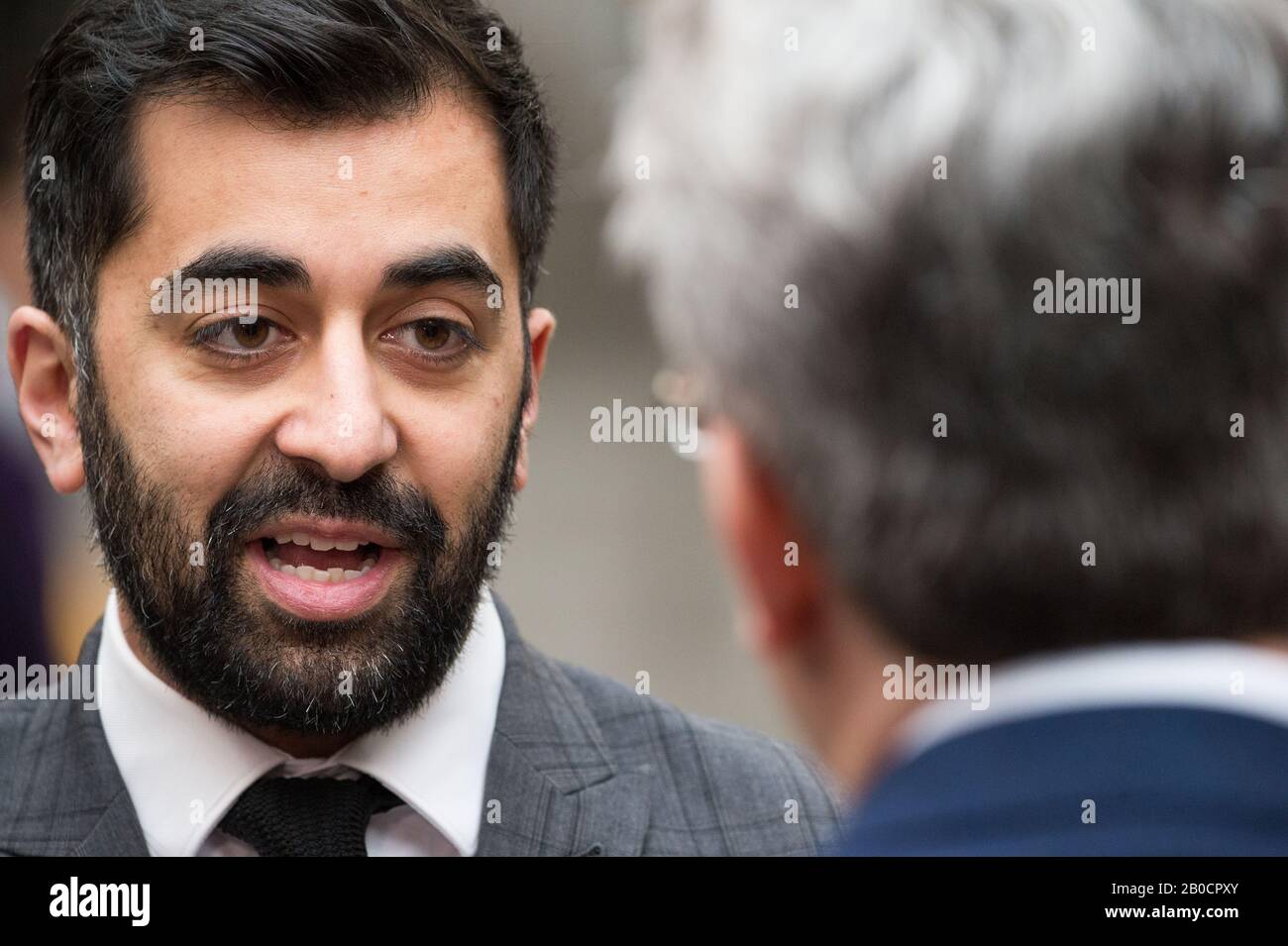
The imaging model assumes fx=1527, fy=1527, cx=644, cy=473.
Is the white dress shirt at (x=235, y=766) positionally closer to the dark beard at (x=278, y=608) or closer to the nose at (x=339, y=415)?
the dark beard at (x=278, y=608)

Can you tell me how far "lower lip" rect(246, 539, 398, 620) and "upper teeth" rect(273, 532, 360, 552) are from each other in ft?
0.17

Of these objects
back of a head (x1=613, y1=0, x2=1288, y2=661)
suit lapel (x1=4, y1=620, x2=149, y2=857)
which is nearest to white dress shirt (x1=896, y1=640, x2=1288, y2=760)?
back of a head (x1=613, y1=0, x2=1288, y2=661)

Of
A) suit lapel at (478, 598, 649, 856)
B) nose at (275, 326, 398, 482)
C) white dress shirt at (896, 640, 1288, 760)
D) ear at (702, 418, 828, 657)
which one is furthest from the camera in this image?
suit lapel at (478, 598, 649, 856)

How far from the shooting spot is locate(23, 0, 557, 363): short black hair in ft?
8.74

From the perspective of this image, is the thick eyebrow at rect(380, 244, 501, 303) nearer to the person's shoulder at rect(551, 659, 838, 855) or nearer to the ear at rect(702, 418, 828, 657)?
the person's shoulder at rect(551, 659, 838, 855)

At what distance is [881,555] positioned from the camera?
53.7 inches

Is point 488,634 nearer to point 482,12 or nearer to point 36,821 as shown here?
point 36,821

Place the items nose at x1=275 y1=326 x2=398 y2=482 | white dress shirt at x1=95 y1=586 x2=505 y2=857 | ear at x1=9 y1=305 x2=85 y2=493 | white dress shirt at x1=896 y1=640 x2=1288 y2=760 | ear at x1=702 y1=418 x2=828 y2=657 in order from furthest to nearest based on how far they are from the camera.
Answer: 1. ear at x1=9 y1=305 x2=85 y2=493
2. white dress shirt at x1=95 y1=586 x2=505 y2=857
3. nose at x1=275 y1=326 x2=398 y2=482
4. ear at x1=702 y1=418 x2=828 y2=657
5. white dress shirt at x1=896 y1=640 x2=1288 y2=760

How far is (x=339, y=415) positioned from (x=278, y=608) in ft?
1.21

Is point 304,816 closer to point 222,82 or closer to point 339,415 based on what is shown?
point 339,415

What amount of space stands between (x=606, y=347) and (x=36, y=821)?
577 centimetres

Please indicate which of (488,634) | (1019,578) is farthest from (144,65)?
(1019,578)

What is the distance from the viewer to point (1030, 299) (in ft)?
4.25

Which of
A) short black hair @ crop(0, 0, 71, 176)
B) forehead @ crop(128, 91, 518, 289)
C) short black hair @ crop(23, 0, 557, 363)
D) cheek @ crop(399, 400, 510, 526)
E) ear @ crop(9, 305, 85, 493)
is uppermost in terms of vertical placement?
short black hair @ crop(0, 0, 71, 176)
